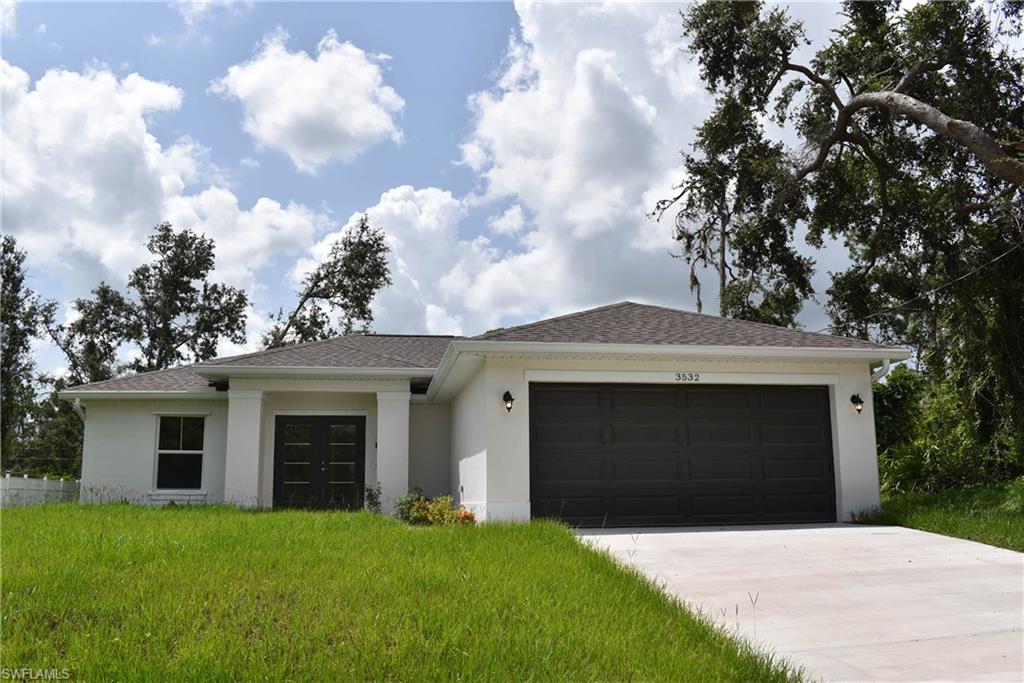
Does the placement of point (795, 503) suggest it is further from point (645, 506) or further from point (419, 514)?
point (419, 514)

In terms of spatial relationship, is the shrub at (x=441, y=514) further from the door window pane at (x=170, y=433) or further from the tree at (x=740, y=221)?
the tree at (x=740, y=221)

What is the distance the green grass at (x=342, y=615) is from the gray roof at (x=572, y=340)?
14.5 ft

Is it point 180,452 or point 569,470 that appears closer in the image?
point 569,470

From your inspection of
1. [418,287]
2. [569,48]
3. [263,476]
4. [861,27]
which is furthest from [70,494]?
[861,27]

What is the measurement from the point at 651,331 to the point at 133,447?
1116 cm

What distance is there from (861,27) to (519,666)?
745 inches

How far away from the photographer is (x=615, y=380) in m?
11.8

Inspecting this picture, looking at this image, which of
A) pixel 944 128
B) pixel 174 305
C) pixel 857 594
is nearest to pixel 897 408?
pixel 944 128

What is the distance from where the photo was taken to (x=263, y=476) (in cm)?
1563

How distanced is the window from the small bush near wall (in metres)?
5.59

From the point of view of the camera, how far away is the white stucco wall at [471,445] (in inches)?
455

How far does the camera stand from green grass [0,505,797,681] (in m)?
4.54

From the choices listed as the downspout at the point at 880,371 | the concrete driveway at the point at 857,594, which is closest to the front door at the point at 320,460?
the concrete driveway at the point at 857,594

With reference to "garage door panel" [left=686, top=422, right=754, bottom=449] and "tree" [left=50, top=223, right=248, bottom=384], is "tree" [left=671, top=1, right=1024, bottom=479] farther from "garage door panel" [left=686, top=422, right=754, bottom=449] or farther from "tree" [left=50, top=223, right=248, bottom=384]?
"tree" [left=50, top=223, right=248, bottom=384]
